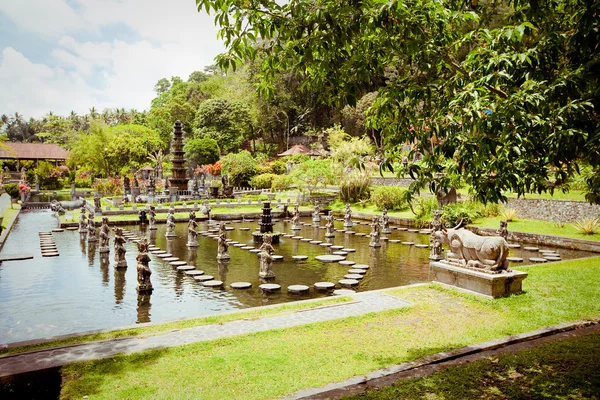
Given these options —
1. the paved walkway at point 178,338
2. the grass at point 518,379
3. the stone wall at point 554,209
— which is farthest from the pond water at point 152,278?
the grass at point 518,379

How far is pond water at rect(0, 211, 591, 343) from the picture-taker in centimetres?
1010

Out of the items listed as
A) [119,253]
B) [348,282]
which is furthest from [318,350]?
[119,253]

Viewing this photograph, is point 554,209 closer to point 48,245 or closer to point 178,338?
point 178,338

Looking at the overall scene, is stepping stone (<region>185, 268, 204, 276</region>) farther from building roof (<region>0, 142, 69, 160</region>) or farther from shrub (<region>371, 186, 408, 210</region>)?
building roof (<region>0, 142, 69, 160</region>)

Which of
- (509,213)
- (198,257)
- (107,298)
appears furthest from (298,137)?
(107,298)

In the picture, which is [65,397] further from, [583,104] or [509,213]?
[509,213]

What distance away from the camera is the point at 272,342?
24.0 feet

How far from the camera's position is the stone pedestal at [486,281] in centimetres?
969

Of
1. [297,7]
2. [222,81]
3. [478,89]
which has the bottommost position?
[478,89]

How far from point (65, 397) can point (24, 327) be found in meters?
4.81

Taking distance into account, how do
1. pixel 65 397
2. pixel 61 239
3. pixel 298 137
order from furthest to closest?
pixel 298 137 → pixel 61 239 → pixel 65 397

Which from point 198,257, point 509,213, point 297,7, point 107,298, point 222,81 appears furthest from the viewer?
point 222,81

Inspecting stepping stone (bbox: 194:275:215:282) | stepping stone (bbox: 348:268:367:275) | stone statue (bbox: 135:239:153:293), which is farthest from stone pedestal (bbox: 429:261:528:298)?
stone statue (bbox: 135:239:153:293)

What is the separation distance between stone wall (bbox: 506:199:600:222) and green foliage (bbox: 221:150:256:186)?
27.5 m
